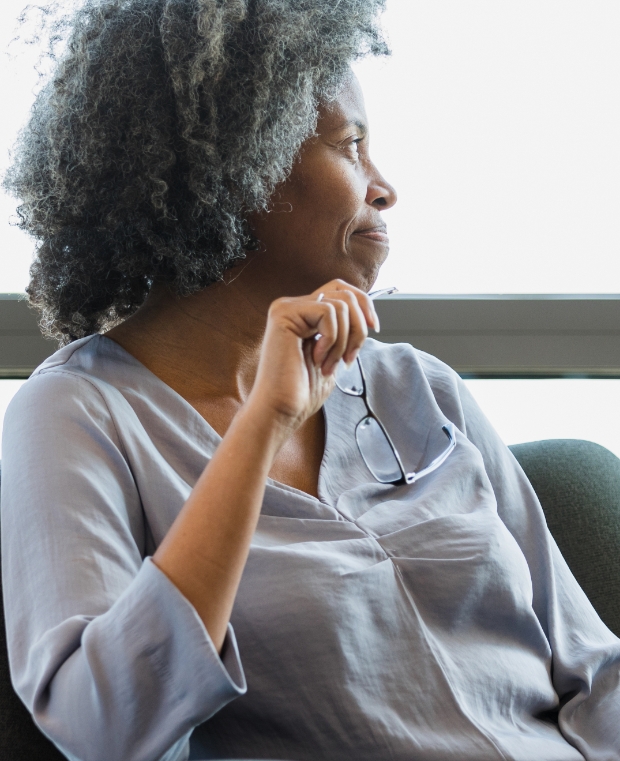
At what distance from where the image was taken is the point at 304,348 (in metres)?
0.95

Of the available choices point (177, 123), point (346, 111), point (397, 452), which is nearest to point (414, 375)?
point (397, 452)

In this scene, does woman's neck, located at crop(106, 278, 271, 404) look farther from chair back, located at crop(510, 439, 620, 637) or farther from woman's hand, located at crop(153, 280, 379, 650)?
chair back, located at crop(510, 439, 620, 637)

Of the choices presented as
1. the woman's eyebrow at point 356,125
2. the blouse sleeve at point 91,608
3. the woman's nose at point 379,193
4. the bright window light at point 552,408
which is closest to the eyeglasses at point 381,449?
the woman's nose at point 379,193

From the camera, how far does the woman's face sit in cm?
119

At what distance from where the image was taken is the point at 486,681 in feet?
3.43

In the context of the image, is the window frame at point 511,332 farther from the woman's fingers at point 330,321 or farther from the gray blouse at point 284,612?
the woman's fingers at point 330,321

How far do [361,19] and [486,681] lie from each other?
90 centimetres

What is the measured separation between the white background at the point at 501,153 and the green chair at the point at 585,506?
0.35 m

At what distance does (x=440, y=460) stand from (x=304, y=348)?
36 cm

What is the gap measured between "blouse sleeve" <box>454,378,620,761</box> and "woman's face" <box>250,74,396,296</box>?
31 centimetres

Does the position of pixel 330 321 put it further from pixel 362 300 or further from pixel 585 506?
pixel 585 506

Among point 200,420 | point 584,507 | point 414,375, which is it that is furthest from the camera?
point 584,507

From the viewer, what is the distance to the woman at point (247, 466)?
830 mm

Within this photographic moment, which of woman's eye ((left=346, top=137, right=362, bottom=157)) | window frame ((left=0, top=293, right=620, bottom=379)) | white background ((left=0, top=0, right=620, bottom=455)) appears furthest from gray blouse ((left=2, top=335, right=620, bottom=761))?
white background ((left=0, top=0, right=620, bottom=455))
